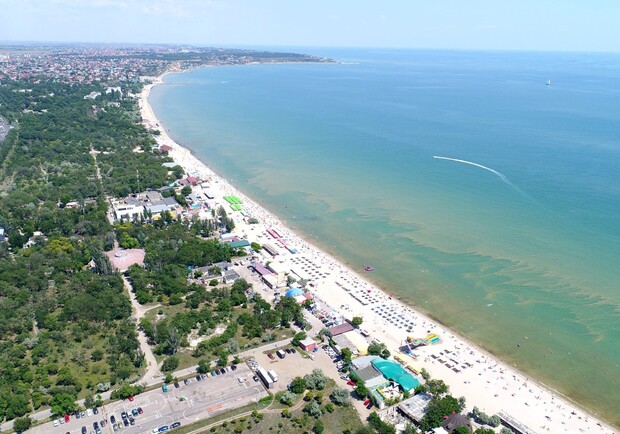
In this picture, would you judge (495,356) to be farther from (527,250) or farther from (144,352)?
(144,352)

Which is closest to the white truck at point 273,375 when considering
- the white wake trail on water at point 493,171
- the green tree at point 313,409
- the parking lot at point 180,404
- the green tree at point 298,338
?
the parking lot at point 180,404

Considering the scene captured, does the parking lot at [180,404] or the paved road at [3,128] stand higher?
the paved road at [3,128]

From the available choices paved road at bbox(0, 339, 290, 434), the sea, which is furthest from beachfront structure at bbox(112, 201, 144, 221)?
paved road at bbox(0, 339, 290, 434)

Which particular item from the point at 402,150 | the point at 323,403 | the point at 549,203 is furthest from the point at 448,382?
the point at 402,150

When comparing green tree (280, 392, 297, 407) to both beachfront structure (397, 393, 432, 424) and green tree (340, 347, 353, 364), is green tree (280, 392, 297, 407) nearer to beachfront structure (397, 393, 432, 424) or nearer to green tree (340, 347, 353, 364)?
green tree (340, 347, 353, 364)

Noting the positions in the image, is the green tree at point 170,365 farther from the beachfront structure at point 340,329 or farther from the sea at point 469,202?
the sea at point 469,202

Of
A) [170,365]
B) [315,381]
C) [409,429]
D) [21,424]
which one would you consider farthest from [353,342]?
[21,424]
